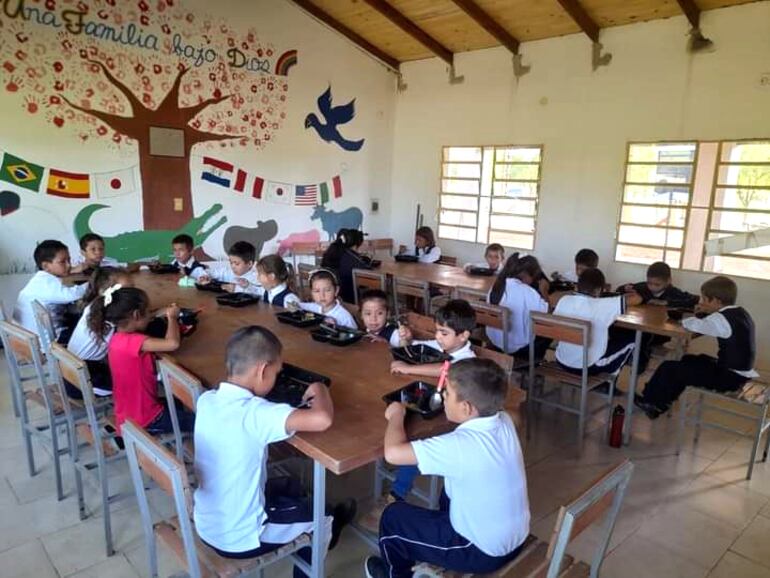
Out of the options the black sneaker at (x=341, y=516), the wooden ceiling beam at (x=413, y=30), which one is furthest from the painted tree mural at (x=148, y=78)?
the black sneaker at (x=341, y=516)

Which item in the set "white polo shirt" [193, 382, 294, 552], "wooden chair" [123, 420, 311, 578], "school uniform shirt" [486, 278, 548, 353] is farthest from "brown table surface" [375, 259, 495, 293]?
"wooden chair" [123, 420, 311, 578]

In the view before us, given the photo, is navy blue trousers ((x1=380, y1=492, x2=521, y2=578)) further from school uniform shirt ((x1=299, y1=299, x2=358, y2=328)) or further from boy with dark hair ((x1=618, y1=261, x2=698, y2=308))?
boy with dark hair ((x1=618, y1=261, x2=698, y2=308))

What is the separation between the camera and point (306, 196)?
23.0 feet

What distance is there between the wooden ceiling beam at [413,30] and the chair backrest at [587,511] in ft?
19.1

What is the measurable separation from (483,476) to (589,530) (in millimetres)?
1389

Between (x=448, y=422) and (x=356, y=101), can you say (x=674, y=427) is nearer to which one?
(x=448, y=422)

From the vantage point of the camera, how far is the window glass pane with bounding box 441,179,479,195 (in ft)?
23.4

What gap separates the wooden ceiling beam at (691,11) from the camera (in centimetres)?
484

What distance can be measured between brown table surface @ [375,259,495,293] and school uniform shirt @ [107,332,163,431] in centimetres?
254

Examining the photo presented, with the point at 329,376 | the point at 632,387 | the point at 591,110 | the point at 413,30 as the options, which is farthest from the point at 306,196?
the point at 329,376

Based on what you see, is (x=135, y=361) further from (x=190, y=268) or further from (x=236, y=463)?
(x=190, y=268)

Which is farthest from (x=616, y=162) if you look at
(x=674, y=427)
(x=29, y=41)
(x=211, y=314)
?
(x=29, y=41)

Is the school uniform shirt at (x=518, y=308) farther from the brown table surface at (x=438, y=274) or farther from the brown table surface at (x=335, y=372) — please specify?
the brown table surface at (x=335, y=372)

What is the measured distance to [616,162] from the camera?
19.0ft
